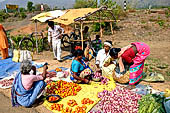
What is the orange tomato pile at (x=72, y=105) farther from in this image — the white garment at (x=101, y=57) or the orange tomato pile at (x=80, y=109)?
the white garment at (x=101, y=57)

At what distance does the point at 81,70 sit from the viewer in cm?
404

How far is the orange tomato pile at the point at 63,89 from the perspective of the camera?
12.1ft

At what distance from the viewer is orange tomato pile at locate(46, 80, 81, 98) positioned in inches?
145

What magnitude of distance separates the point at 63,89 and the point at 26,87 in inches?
38.7

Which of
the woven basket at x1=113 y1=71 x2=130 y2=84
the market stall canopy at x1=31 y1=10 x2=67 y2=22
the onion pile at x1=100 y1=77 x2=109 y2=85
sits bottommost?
the onion pile at x1=100 y1=77 x2=109 y2=85

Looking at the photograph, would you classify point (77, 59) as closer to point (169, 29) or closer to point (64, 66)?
point (64, 66)

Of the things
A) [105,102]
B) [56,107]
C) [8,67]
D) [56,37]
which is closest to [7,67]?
[8,67]

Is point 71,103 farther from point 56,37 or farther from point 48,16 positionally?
point 48,16

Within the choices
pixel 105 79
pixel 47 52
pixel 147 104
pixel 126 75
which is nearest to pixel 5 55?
pixel 47 52

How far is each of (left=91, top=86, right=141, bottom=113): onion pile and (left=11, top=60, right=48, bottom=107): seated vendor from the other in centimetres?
136

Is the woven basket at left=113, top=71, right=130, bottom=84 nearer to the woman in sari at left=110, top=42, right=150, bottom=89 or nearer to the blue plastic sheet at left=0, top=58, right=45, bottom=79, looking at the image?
the woman in sari at left=110, top=42, right=150, bottom=89

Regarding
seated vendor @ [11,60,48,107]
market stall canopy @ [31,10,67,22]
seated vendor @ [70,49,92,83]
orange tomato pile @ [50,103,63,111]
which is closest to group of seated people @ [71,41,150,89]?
seated vendor @ [70,49,92,83]

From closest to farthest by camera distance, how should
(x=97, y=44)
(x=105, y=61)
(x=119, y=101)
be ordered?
(x=119, y=101)
(x=105, y=61)
(x=97, y=44)

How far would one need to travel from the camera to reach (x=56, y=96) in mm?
3479
